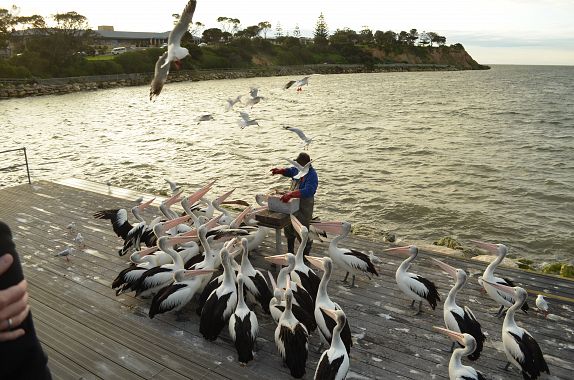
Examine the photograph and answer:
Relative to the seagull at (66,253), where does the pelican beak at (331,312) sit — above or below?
above

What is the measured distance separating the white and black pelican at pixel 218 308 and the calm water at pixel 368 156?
733 centimetres

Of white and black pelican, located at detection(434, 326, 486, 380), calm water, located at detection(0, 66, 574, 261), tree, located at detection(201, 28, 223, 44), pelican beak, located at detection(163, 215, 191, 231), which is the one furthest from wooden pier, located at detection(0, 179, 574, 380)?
tree, located at detection(201, 28, 223, 44)

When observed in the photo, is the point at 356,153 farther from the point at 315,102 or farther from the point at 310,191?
the point at 315,102

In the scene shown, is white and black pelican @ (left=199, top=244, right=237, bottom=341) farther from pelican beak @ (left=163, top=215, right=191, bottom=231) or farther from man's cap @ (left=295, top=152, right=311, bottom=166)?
man's cap @ (left=295, top=152, right=311, bottom=166)

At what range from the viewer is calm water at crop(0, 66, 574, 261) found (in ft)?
52.0

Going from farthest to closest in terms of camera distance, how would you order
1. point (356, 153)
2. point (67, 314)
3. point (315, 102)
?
point (315, 102), point (356, 153), point (67, 314)

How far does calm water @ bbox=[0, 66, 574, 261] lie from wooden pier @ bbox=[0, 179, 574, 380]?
19.3 ft

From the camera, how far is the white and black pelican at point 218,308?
5664mm

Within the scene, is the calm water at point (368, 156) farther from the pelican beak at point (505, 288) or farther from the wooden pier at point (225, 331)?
the pelican beak at point (505, 288)

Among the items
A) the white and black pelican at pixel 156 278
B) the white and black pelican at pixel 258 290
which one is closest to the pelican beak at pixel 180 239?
the white and black pelican at pixel 156 278

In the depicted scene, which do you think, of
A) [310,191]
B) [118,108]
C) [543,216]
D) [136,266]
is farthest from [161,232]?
[118,108]

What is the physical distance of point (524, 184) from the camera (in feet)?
66.6

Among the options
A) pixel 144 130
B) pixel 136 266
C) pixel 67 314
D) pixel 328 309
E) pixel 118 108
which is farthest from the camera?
pixel 118 108

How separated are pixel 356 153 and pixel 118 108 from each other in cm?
2907
